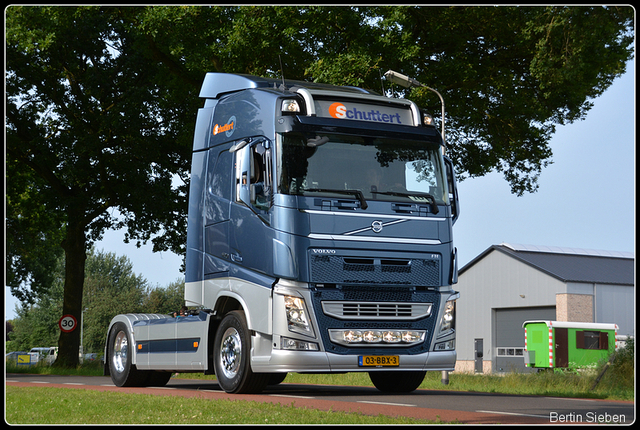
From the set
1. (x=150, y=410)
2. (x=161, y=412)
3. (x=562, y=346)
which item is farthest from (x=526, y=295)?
(x=161, y=412)

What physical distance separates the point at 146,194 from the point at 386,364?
17.5 m

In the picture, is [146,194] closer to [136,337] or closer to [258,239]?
[136,337]

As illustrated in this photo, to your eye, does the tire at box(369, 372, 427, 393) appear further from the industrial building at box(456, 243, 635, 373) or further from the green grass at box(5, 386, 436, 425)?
the industrial building at box(456, 243, 635, 373)

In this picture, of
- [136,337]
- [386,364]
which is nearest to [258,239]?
[386,364]

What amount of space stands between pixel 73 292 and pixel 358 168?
831 inches

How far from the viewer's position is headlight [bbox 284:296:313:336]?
10570 millimetres

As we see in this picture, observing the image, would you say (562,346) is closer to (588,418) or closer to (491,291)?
(491,291)

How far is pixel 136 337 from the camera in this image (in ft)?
46.6

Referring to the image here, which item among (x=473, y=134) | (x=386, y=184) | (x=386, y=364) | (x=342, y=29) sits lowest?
(x=386, y=364)

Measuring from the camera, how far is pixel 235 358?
11.5 m

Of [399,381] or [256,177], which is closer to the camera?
[256,177]

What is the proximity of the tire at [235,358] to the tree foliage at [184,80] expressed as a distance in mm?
6020

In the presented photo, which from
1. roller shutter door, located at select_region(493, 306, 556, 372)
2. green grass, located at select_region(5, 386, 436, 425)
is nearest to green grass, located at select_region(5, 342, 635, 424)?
green grass, located at select_region(5, 386, 436, 425)

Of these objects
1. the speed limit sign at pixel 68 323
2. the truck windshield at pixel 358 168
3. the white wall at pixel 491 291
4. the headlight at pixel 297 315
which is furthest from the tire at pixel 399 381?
the white wall at pixel 491 291
